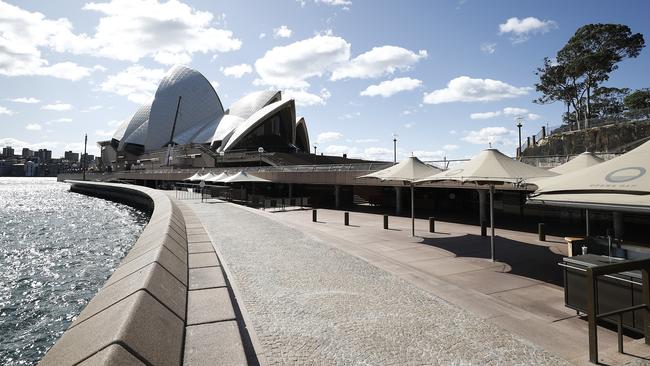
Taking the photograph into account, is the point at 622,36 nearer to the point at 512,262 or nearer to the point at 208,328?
the point at 512,262

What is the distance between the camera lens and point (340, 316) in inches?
243

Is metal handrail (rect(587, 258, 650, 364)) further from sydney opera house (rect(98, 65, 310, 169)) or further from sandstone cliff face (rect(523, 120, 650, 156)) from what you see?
sydney opera house (rect(98, 65, 310, 169))

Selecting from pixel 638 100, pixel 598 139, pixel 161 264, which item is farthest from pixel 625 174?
pixel 638 100

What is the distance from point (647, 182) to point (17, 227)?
112 feet

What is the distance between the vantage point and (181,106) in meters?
93.0

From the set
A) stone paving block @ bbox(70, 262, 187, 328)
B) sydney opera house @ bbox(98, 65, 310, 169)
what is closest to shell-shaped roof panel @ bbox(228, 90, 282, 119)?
sydney opera house @ bbox(98, 65, 310, 169)

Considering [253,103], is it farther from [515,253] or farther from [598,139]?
[515,253]

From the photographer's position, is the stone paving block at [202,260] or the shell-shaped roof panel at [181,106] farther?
the shell-shaped roof panel at [181,106]

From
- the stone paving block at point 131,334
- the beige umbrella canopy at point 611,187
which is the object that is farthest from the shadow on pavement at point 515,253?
the stone paving block at point 131,334

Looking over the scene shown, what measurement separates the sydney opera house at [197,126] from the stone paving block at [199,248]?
6177 cm

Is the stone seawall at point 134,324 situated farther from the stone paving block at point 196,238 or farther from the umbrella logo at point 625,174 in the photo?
the umbrella logo at point 625,174

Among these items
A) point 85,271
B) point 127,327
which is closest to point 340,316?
point 127,327

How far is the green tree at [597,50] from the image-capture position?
39.6 m

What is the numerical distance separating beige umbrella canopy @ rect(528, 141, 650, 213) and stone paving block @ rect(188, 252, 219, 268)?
752 centimetres
